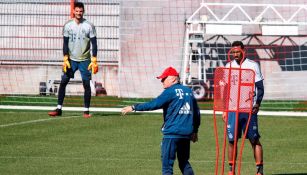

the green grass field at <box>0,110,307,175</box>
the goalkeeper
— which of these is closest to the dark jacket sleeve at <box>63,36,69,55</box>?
the goalkeeper

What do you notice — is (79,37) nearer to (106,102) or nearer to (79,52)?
(79,52)

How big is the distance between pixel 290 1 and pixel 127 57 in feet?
16.2

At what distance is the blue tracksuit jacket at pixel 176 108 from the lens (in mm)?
13484

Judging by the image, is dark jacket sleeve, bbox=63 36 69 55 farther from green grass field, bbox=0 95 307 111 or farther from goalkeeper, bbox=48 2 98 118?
green grass field, bbox=0 95 307 111

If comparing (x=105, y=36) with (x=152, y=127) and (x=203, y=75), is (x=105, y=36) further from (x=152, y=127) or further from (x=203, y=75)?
(x=152, y=127)

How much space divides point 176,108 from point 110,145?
5.41 m

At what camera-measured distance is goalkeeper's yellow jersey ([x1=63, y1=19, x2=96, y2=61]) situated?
74.6ft

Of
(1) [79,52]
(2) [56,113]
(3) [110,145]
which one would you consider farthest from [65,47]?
(3) [110,145]

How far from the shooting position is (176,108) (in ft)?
44.3

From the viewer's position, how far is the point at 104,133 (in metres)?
20.4

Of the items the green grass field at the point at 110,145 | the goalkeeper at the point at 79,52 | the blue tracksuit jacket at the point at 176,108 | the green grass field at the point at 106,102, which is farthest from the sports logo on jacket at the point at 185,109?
the green grass field at the point at 106,102

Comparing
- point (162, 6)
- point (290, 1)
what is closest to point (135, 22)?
point (162, 6)

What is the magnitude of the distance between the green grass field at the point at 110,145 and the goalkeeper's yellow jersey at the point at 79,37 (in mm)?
1306

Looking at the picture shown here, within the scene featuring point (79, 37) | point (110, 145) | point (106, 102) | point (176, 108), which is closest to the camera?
point (176, 108)
